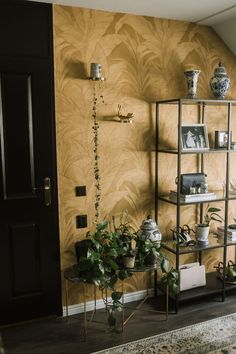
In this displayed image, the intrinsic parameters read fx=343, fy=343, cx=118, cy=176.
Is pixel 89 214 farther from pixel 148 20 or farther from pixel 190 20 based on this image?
pixel 190 20

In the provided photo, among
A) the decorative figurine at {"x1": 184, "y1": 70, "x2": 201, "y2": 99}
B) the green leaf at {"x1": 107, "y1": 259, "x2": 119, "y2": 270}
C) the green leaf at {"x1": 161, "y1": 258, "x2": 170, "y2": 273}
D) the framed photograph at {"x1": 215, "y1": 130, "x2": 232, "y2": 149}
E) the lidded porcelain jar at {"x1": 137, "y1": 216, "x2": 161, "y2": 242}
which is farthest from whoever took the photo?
the framed photograph at {"x1": 215, "y1": 130, "x2": 232, "y2": 149}

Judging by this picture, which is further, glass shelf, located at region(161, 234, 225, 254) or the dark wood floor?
glass shelf, located at region(161, 234, 225, 254)

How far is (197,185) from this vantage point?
281 cm

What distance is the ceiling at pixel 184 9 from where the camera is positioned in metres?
2.50

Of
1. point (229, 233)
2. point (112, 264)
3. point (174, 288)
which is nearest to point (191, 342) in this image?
point (174, 288)

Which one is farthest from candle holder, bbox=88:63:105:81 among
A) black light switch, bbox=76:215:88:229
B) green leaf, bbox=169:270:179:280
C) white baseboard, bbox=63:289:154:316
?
white baseboard, bbox=63:289:154:316

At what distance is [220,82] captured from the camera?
9.27 ft

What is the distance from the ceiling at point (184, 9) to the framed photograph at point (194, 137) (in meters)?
0.86

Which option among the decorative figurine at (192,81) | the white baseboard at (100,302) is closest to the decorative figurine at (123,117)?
the decorative figurine at (192,81)

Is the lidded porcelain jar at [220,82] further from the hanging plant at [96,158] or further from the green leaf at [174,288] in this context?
the green leaf at [174,288]

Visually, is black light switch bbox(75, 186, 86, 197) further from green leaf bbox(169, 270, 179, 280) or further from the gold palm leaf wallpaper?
green leaf bbox(169, 270, 179, 280)

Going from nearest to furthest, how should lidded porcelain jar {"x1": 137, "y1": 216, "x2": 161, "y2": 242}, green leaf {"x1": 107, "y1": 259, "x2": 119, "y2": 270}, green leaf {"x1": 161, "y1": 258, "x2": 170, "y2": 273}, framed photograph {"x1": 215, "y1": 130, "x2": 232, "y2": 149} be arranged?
green leaf {"x1": 107, "y1": 259, "x2": 119, "y2": 270}, green leaf {"x1": 161, "y1": 258, "x2": 170, "y2": 273}, lidded porcelain jar {"x1": 137, "y1": 216, "x2": 161, "y2": 242}, framed photograph {"x1": 215, "y1": 130, "x2": 232, "y2": 149}

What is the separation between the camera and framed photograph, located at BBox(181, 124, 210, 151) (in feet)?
9.10

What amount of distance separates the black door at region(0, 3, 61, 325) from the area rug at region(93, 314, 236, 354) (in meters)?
0.76
